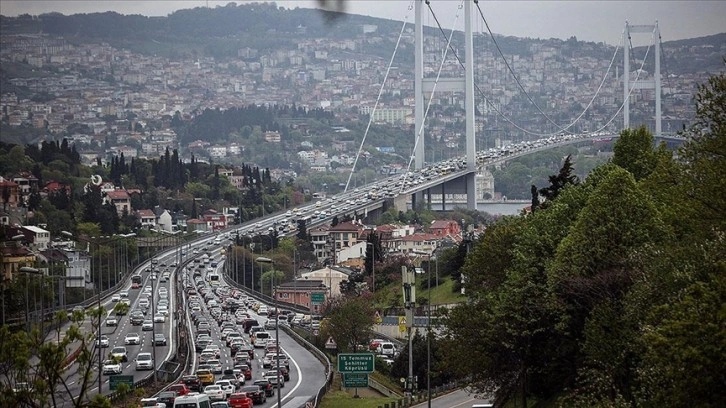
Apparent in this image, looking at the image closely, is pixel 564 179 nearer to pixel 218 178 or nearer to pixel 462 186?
pixel 462 186

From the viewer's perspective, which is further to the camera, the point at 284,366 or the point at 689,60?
the point at 689,60

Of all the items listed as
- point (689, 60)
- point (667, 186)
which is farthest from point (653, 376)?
point (689, 60)

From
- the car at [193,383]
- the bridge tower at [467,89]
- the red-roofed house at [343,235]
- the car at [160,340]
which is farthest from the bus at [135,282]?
the bridge tower at [467,89]

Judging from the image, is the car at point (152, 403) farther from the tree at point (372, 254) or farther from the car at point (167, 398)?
the tree at point (372, 254)

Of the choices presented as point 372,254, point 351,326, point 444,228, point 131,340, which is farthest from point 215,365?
point 444,228

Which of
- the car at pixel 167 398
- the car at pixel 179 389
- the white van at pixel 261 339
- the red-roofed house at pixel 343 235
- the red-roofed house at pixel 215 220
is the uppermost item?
the car at pixel 167 398
